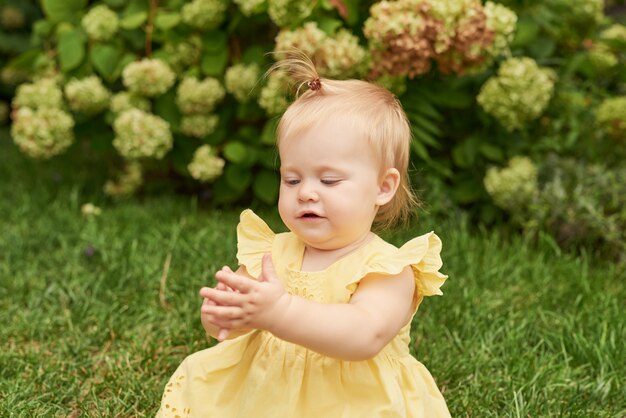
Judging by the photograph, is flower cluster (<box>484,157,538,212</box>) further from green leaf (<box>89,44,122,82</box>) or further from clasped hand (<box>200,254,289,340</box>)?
clasped hand (<box>200,254,289,340</box>)

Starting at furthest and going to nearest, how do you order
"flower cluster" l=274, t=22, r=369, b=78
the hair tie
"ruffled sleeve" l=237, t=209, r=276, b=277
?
"flower cluster" l=274, t=22, r=369, b=78, "ruffled sleeve" l=237, t=209, r=276, b=277, the hair tie

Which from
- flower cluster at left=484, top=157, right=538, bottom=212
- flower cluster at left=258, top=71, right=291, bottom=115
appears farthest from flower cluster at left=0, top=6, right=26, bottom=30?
flower cluster at left=484, top=157, right=538, bottom=212

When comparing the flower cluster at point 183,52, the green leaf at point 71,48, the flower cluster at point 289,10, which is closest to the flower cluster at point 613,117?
the flower cluster at point 289,10

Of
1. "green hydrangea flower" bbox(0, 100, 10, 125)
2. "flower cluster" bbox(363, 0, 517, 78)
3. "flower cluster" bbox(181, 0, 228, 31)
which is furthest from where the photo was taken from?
"green hydrangea flower" bbox(0, 100, 10, 125)

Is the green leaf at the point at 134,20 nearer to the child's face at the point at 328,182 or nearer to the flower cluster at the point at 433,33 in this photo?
the flower cluster at the point at 433,33

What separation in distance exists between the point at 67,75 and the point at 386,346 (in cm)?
284

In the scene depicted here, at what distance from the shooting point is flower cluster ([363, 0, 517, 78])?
3062mm

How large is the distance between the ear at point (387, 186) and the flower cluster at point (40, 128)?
2509 mm

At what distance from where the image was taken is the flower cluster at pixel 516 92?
3.41m

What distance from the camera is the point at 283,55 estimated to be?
10.9ft

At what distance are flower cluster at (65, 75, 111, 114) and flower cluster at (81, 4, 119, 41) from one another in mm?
211

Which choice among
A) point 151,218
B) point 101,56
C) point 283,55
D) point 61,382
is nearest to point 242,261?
point 61,382

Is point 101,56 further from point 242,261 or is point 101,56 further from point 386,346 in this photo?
point 386,346

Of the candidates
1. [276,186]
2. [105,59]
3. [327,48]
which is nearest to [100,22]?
[105,59]
